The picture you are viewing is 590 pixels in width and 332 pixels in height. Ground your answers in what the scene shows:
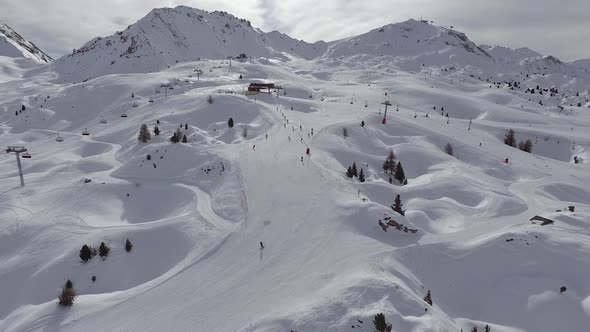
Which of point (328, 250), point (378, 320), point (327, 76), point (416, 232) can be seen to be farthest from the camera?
point (327, 76)

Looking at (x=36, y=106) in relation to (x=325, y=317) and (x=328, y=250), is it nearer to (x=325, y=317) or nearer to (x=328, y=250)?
(x=328, y=250)

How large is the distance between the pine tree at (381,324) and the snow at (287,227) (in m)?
0.48

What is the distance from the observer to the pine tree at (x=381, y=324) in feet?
57.0

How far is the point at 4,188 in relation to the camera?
38188 millimetres

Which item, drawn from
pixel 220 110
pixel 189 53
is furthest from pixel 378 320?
pixel 189 53

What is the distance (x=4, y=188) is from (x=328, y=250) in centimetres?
3491

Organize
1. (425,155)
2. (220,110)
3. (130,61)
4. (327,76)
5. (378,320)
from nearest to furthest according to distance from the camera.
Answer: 1. (378,320)
2. (425,155)
3. (220,110)
4. (327,76)
5. (130,61)

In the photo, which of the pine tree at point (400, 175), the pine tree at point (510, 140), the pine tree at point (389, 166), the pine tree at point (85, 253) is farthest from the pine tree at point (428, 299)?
the pine tree at point (510, 140)

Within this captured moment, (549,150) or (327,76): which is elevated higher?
(327,76)

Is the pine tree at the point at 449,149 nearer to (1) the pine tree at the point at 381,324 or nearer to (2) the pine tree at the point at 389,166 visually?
(2) the pine tree at the point at 389,166

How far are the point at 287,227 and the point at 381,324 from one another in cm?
1335

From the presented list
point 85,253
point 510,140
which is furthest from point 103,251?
point 510,140

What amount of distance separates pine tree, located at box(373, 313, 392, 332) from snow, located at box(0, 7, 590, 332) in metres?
0.48

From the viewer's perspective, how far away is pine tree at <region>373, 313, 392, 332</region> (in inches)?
683
